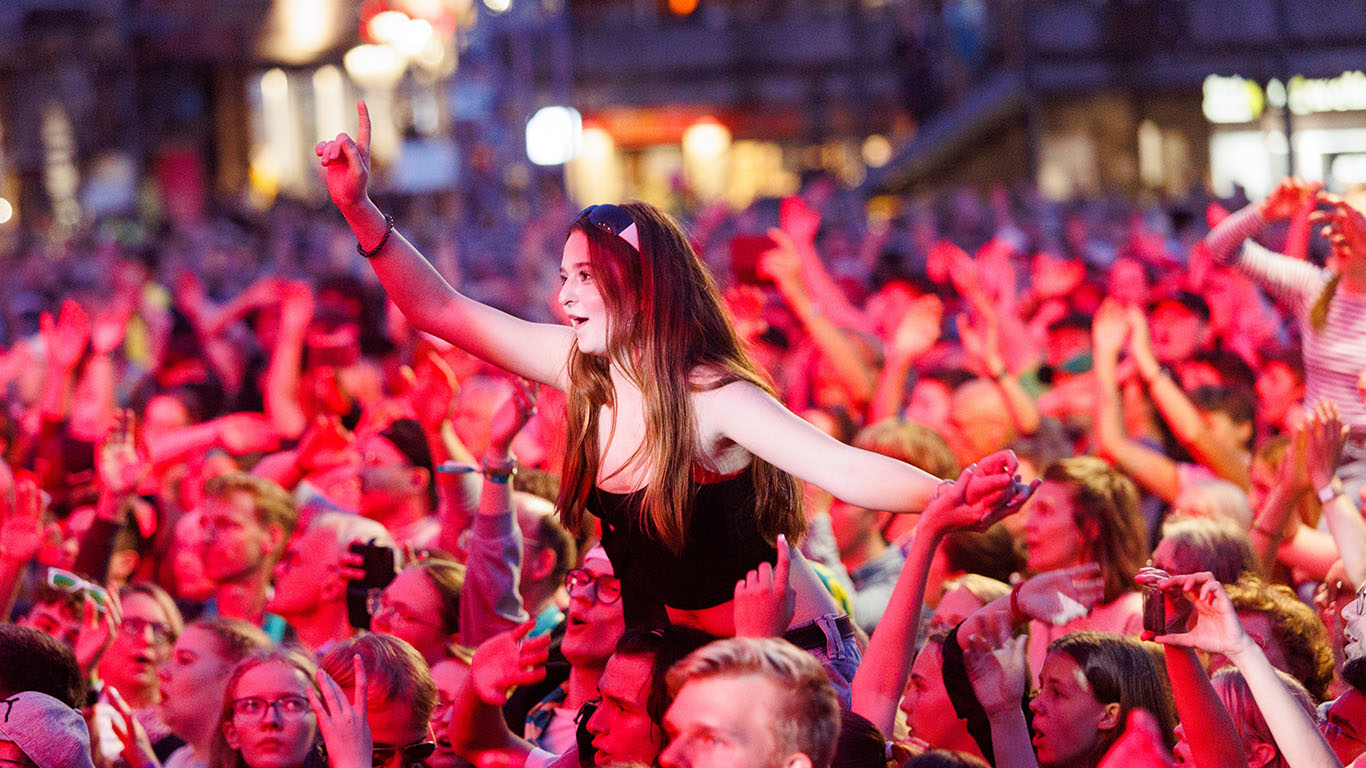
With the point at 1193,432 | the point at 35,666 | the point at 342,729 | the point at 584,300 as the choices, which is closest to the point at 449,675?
the point at 35,666

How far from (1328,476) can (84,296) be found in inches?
357

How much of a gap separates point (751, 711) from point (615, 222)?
96cm

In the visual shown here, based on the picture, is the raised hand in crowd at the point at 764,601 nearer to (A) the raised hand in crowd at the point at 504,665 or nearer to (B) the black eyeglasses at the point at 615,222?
(A) the raised hand in crowd at the point at 504,665

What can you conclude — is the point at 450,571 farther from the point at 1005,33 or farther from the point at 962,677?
the point at 1005,33

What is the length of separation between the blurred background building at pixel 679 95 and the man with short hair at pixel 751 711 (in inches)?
404

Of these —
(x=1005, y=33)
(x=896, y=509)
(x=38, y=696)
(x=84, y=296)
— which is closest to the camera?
(x=896, y=509)

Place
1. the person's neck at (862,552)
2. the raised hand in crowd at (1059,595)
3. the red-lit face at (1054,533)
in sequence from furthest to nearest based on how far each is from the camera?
the person's neck at (862,552) < the red-lit face at (1054,533) < the raised hand in crowd at (1059,595)

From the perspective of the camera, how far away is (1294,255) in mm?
5645

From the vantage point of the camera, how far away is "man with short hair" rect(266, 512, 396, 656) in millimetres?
4281

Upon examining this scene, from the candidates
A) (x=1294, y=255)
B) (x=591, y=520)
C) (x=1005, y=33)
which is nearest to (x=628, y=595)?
(x=591, y=520)

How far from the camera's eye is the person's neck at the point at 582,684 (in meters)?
3.43

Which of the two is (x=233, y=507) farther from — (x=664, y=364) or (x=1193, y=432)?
(x=1193, y=432)

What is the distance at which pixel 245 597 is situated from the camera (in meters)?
4.76

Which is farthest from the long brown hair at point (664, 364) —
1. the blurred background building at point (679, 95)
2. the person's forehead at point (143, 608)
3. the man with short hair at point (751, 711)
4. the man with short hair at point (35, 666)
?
the blurred background building at point (679, 95)
